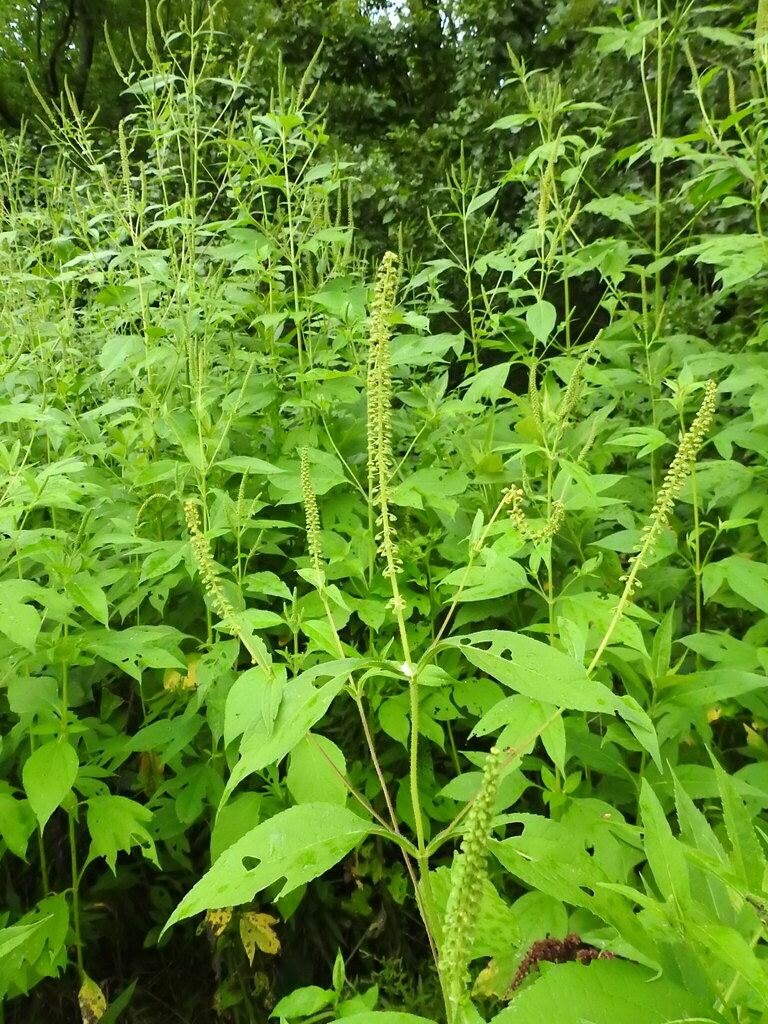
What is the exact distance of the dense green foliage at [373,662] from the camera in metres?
0.90

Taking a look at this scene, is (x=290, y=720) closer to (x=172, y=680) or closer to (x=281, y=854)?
(x=281, y=854)

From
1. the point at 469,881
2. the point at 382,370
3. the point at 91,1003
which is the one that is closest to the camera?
the point at 469,881

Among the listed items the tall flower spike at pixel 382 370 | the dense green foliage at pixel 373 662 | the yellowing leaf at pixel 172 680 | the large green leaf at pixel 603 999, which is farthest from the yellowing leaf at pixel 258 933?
the large green leaf at pixel 603 999

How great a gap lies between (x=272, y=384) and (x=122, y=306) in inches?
29.7

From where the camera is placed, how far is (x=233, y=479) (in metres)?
2.41

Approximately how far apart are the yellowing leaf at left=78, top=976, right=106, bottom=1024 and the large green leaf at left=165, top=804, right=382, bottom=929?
4.26ft

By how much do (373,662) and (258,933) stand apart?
132 centimetres

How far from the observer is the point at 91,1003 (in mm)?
1741

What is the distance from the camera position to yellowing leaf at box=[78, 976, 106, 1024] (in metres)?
1.73

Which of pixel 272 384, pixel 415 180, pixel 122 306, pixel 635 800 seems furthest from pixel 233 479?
pixel 415 180

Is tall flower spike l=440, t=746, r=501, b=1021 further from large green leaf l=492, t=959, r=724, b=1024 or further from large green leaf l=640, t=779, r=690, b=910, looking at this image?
large green leaf l=640, t=779, r=690, b=910

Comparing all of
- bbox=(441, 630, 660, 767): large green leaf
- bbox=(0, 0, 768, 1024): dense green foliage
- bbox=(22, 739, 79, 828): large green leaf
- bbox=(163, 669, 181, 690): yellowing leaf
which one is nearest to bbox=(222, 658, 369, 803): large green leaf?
bbox=(0, 0, 768, 1024): dense green foliage

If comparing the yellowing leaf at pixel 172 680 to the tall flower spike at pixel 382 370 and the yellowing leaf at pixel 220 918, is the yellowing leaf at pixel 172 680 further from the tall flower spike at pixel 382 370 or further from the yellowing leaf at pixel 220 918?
the tall flower spike at pixel 382 370


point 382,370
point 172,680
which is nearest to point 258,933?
point 172,680
